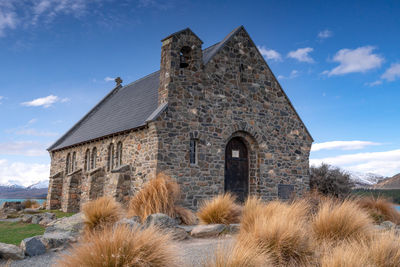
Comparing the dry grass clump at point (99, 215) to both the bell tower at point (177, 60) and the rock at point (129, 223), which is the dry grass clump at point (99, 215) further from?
the bell tower at point (177, 60)

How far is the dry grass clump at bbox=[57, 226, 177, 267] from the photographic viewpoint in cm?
504

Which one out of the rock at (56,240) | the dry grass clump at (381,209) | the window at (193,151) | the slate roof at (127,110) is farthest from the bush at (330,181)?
the rock at (56,240)

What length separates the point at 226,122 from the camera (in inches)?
643

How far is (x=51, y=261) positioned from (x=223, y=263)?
398cm

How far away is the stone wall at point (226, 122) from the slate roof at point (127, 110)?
2.91 feet

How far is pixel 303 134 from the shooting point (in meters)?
19.0

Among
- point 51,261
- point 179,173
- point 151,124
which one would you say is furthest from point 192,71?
point 51,261

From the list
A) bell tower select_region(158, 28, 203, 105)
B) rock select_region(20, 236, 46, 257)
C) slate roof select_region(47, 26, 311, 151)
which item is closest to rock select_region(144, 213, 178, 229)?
rock select_region(20, 236, 46, 257)

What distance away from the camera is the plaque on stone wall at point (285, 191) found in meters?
17.6

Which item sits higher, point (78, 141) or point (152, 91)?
point (152, 91)

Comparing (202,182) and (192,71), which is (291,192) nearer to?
(202,182)

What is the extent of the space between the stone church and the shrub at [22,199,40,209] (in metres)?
5.97

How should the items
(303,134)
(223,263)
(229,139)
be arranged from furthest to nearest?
1. (303,134)
2. (229,139)
3. (223,263)

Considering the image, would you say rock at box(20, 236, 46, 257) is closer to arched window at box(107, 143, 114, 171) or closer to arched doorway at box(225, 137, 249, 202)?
arched doorway at box(225, 137, 249, 202)
